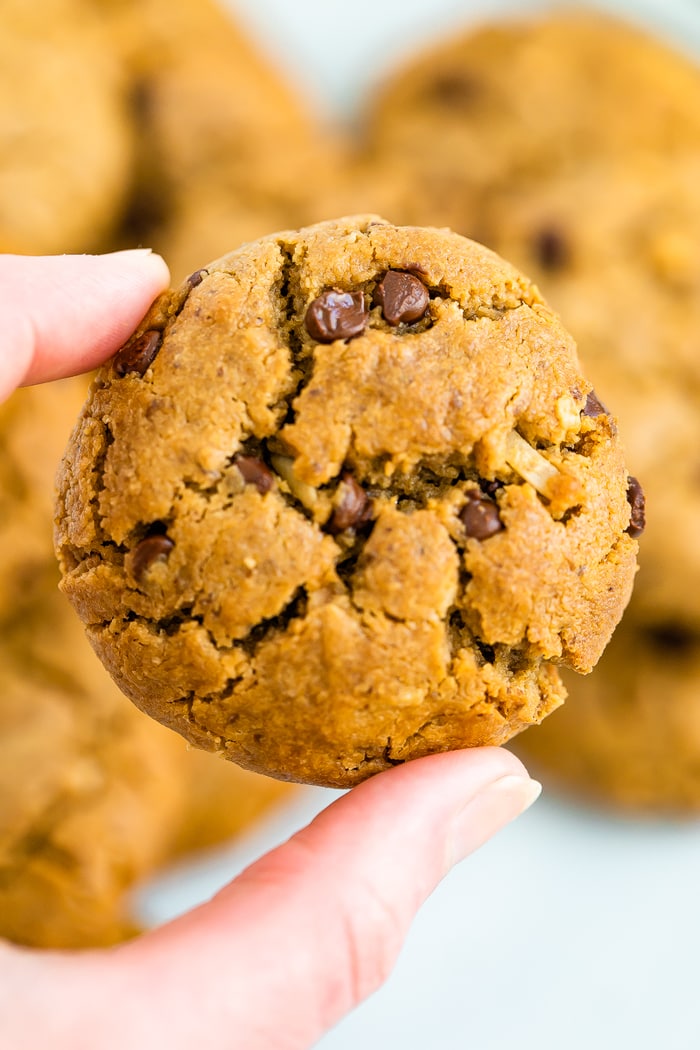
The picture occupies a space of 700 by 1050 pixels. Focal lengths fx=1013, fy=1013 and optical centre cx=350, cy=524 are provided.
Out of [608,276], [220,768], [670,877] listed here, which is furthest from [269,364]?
[670,877]

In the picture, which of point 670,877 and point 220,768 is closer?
point 220,768

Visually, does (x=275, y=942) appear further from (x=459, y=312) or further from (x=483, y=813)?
(x=459, y=312)

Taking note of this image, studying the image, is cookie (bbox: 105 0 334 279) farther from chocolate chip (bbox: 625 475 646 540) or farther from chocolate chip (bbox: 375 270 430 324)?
chocolate chip (bbox: 625 475 646 540)

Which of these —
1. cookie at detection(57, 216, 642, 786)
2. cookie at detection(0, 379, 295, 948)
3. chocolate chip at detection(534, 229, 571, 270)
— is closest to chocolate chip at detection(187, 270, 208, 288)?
cookie at detection(57, 216, 642, 786)

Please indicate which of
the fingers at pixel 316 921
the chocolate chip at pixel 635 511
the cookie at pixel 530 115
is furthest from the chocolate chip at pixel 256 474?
the cookie at pixel 530 115

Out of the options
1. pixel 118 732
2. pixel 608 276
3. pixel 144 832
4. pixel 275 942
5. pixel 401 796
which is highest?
pixel 608 276

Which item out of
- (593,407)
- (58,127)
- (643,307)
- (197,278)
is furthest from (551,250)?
(197,278)

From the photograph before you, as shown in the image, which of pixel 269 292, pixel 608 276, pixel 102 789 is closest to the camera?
pixel 269 292
